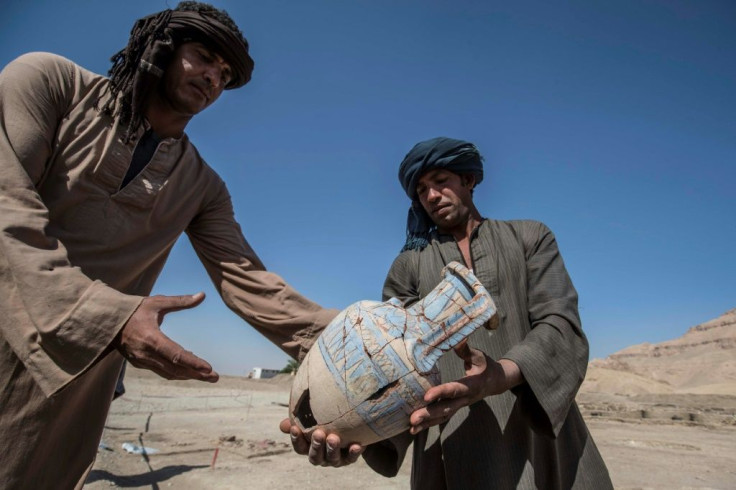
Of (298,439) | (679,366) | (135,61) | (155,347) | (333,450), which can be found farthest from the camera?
(679,366)

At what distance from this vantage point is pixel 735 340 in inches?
2534

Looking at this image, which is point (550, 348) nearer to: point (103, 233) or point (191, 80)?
point (103, 233)

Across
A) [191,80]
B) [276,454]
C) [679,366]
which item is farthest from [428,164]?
[679,366]

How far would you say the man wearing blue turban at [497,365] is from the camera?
1710 mm

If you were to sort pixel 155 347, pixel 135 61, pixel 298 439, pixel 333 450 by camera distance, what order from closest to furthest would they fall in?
pixel 155 347, pixel 333 450, pixel 298 439, pixel 135 61

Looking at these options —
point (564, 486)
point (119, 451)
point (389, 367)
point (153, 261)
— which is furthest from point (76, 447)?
point (119, 451)

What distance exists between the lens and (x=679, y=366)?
5691 centimetres

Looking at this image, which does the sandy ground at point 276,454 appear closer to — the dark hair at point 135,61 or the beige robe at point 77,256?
the beige robe at point 77,256

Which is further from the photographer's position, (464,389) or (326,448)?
(326,448)

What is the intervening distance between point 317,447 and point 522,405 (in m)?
0.81

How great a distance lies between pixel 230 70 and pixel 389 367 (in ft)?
5.80

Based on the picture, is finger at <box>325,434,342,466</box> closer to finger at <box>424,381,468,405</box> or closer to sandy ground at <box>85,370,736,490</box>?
finger at <box>424,381,468,405</box>

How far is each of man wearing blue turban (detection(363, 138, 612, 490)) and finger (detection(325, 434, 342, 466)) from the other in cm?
27

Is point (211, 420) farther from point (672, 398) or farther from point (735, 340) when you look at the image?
point (735, 340)
